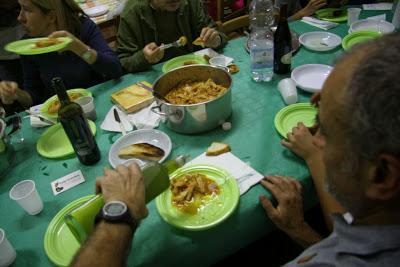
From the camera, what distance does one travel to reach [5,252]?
0.91 meters

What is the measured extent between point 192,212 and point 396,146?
63 cm

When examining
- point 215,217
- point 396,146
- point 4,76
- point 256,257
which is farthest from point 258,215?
point 4,76

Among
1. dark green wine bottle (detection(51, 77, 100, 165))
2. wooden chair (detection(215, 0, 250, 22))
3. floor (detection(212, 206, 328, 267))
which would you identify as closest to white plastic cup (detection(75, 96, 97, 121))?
dark green wine bottle (detection(51, 77, 100, 165))

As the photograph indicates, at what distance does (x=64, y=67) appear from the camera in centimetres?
200

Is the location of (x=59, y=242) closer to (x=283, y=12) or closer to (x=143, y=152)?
(x=143, y=152)

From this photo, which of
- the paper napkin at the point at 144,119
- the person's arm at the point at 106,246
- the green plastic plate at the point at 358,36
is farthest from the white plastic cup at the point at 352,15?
the person's arm at the point at 106,246

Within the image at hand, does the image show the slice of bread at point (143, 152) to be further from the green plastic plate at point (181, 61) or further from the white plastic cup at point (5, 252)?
the green plastic plate at point (181, 61)

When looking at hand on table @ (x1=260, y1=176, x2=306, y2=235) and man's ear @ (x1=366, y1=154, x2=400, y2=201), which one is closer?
man's ear @ (x1=366, y1=154, x2=400, y2=201)

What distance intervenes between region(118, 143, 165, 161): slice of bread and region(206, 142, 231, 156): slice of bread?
0.63 ft

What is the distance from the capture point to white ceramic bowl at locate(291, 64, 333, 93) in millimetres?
1522

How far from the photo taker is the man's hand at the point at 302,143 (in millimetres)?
1122

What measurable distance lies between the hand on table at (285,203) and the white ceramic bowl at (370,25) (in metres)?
1.32

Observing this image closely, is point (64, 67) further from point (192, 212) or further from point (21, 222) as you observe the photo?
point (192, 212)

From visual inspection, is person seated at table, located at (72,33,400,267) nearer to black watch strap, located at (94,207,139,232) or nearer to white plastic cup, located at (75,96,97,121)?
black watch strap, located at (94,207,139,232)
